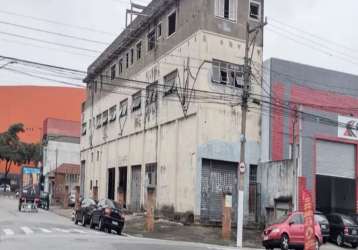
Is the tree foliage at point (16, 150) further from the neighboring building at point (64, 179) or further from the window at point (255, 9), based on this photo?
the window at point (255, 9)

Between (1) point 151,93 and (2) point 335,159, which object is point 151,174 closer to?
(1) point 151,93

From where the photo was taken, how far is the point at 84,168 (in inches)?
2557

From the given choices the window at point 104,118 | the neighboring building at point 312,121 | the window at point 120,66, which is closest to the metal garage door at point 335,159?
the neighboring building at point 312,121

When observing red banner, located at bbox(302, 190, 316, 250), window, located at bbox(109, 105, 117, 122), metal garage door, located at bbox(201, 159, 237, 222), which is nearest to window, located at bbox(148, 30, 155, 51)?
window, located at bbox(109, 105, 117, 122)

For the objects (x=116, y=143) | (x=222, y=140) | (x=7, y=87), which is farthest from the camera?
(x=7, y=87)

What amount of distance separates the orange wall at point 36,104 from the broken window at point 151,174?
96122 mm

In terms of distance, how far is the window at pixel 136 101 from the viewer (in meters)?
47.1

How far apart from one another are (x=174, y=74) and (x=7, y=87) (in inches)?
4292

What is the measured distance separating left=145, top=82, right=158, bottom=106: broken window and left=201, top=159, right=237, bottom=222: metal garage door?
8636 millimetres

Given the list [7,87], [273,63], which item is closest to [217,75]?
[273,63]

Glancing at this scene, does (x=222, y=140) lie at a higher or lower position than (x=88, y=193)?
higher

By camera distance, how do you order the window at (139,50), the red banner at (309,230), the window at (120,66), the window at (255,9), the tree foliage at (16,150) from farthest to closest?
the tree foliage at (16,150), the window at (120,66), the window at (139,50), the window at (255,9), the red banner at (309,230)

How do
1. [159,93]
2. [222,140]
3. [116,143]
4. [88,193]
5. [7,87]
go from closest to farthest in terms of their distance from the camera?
[222,140] < [159,93] < [116,143] < [88,193] < [7,87]

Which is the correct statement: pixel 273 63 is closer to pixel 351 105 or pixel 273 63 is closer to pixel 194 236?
Result: pixel 351 105
